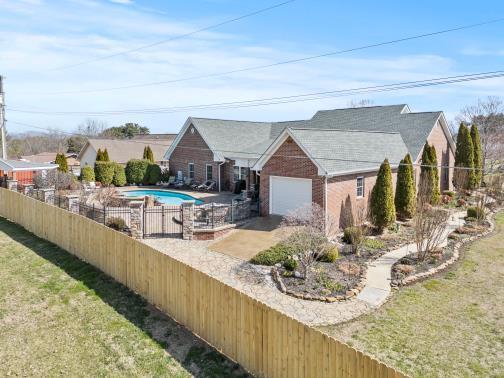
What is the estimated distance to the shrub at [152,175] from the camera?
36.8 m

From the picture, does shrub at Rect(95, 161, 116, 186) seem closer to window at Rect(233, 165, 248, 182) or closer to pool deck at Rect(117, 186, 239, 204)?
pool deck at Rect(117, 186, 239, 204)

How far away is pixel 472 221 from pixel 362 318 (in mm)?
14310

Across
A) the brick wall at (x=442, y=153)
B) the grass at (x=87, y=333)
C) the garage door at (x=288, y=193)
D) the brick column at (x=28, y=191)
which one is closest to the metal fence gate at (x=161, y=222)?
the garage door at (x=288, y=193)

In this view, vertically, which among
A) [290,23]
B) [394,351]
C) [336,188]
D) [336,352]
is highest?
[290,23]

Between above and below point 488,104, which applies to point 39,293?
below

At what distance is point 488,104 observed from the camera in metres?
52.9

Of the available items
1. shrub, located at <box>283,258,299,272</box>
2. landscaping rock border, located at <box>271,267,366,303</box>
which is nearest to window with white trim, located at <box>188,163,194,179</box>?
shrub, located at <box>283,258,299,272</box>

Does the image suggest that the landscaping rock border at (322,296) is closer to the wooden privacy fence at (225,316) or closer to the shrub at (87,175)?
the wooden privacy fence at (225,316)

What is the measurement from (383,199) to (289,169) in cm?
478

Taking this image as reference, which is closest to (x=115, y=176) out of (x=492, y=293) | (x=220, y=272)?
(x=220, y=272)

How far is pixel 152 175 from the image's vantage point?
36812mm

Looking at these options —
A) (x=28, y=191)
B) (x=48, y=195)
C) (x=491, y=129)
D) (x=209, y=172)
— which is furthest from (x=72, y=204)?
(x=491, y=129)

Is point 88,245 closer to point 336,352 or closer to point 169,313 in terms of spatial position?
point 169,313

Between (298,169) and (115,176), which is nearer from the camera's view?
(298,169)
